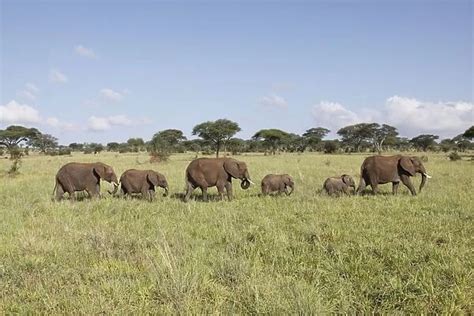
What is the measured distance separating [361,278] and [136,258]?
3.28 m

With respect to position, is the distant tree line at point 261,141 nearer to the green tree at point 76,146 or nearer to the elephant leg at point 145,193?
the green tree at point 76,146

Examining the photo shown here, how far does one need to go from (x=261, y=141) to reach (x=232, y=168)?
202 ft

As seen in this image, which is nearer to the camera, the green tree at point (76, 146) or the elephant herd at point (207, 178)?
the elephant herd at point (207, 178)

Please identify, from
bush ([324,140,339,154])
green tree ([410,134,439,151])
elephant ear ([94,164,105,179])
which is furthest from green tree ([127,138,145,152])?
elephant ear ([94,164,105,179])

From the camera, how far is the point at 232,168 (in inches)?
541

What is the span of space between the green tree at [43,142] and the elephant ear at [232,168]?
200ft

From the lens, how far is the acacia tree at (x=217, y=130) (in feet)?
180

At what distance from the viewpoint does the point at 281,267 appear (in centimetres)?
587

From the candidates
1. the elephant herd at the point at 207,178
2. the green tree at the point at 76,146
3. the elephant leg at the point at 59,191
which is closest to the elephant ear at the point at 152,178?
the elephant herd at the point at 207,178

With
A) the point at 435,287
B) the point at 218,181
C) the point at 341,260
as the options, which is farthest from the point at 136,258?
the point at 218,181

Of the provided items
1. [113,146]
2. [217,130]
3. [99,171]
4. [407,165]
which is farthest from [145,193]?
[113,146]

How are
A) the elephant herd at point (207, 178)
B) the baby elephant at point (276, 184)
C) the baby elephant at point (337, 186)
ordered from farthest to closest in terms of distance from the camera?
1. the baby elephant at point (276, 184)
2. the baby elephant at point (337, 186)
3. the elephant herd at point (207, 178)

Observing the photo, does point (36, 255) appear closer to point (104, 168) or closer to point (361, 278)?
point (361, 278)

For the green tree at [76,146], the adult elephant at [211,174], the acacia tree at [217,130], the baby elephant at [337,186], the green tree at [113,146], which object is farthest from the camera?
the green tree at [76,146]
